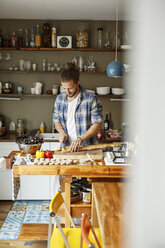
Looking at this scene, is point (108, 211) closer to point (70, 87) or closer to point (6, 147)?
point (70, 87)

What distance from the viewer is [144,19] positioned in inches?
5.6

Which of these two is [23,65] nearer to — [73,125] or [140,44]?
[73,125]

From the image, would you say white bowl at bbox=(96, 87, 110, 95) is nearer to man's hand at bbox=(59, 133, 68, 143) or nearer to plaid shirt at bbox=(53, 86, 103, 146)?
plaid shirt at bbox=(53, 86, 103, 146)

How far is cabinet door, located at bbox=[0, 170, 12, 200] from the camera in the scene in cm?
379

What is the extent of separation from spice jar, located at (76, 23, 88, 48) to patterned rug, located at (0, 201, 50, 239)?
2.28 m

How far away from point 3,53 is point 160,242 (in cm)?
454

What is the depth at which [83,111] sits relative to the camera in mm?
2795

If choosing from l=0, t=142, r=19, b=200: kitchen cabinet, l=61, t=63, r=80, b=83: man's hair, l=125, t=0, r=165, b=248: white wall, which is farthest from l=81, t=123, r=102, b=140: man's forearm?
l=125, t=0, r=165, b=248: white wall

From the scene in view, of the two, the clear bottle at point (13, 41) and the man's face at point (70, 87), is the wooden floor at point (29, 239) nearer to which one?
the man's face at point (70, 87)

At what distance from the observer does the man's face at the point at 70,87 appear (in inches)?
101

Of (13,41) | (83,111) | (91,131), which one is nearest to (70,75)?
(83,111)

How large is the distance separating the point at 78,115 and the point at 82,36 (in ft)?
6.03

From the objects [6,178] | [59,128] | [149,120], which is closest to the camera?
[149,120]

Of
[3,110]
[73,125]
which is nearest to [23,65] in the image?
[3,110]
